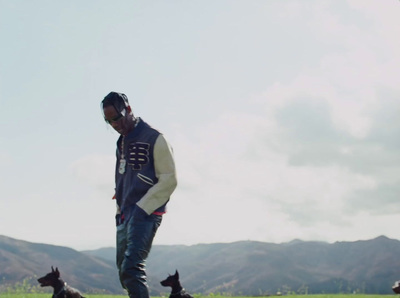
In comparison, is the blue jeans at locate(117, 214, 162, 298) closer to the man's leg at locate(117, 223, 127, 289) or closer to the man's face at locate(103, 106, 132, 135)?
the man's leg at locate(117, 223, 127, 289)

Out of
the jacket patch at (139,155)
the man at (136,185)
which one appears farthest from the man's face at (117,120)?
the jacket patch at (139,155)

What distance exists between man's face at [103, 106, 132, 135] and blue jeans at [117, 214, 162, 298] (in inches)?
41.9

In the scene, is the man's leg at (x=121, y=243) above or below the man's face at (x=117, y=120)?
below

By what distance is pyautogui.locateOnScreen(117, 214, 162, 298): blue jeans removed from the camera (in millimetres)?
5801

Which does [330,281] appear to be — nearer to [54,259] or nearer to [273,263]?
[273,263]

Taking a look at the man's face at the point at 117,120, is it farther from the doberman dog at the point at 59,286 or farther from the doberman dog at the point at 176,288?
the doberman dog at the point at 59,286

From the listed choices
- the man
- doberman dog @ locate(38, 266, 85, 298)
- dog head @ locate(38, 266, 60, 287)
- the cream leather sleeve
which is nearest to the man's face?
the man

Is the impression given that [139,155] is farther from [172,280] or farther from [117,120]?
[172,280]

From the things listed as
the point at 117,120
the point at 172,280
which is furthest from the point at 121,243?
the point at 172,280

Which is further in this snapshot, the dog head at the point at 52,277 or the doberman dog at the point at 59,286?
the dog head at the point at 52,277

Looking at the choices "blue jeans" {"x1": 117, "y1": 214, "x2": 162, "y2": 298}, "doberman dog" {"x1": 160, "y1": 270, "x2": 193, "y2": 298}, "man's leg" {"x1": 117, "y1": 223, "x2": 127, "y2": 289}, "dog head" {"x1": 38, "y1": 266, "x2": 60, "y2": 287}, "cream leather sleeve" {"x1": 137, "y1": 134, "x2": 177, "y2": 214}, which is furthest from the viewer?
"dog head" {"x1": 38, "y1": 266, "x2": 60, "y2": 287}

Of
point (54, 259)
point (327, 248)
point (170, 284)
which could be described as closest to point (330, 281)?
point (327, 248)

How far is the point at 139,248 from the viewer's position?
19.2 ft

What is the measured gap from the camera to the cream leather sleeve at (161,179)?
608 centimetres
